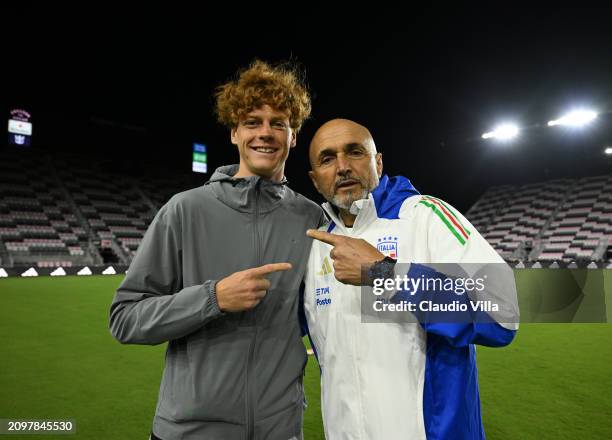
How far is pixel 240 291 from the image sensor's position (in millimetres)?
1712

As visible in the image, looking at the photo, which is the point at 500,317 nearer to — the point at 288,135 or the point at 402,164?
the point at 288,135

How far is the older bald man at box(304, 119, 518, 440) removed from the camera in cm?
178

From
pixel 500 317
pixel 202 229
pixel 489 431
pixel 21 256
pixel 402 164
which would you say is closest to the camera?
pixel 500 317

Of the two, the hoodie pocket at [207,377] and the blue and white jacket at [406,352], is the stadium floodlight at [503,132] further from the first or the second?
the hoodie pocket at [207,377]

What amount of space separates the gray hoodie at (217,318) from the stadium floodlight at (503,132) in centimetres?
3555

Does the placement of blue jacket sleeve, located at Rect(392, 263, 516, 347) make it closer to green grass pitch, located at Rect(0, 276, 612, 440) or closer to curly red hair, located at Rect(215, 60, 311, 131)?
curly red hair, located at Rect(215, 60, 311, 131)

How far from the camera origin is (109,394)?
179 inches

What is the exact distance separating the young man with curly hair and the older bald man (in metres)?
0.18

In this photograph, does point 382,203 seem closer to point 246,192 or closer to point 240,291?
point 246,192

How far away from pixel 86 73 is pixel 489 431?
3134cm

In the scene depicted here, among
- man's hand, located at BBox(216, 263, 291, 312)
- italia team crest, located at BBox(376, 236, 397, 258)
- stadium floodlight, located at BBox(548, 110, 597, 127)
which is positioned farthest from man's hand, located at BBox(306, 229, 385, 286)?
stadium floodlight, located at BBox(548, 110, 597, 127)

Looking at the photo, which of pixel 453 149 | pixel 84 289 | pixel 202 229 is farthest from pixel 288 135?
pixel 453 149

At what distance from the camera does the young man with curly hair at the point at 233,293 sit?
69.2 inches

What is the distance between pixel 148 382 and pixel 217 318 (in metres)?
3.82
